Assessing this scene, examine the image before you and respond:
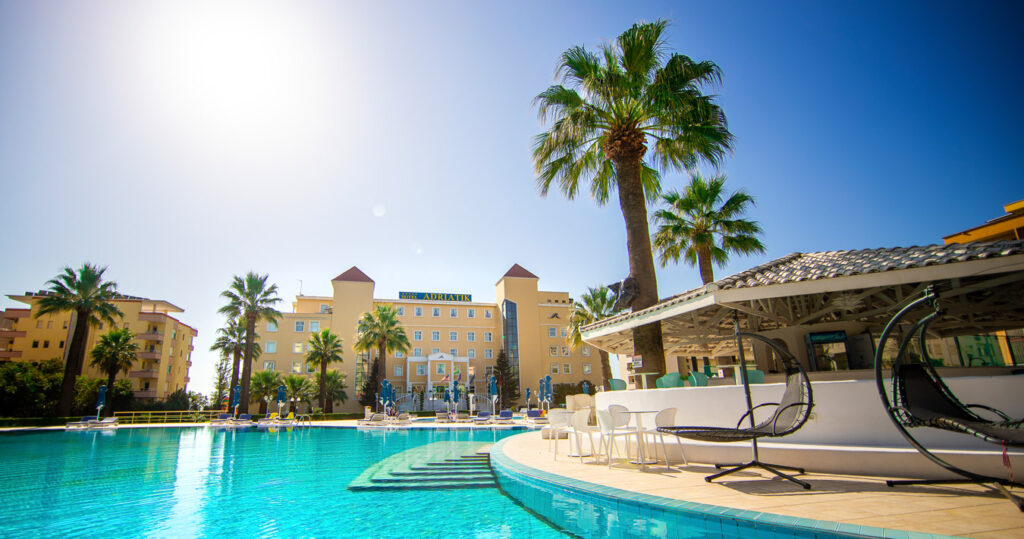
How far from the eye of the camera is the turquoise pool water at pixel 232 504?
5410 mm

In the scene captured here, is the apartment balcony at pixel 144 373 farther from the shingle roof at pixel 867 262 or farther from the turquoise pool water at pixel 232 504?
the shingle roof at pixel 867 262

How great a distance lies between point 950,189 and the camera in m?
19.9

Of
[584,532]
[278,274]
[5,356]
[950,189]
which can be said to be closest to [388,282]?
[278,274]

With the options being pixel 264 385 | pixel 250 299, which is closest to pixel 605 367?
pixel 250 299

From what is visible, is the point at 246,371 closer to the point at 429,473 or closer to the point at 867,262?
the point at 429,473

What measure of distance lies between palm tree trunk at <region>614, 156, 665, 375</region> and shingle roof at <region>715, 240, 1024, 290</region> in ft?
7.35

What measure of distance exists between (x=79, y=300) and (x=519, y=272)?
1469 inches

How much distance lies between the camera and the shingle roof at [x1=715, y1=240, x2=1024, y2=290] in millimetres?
6035

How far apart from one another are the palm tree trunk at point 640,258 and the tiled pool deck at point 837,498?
11.0ft

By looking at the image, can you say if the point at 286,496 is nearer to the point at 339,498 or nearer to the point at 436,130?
the point at 339,498

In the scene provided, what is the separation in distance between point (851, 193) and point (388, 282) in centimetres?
4427

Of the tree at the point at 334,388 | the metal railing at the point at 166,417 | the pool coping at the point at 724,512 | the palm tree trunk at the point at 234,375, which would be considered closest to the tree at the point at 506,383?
the tree at the point at 334,388

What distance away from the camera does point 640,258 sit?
10711 millimetres

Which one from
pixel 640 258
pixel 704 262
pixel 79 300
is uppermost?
pixel 79 300
